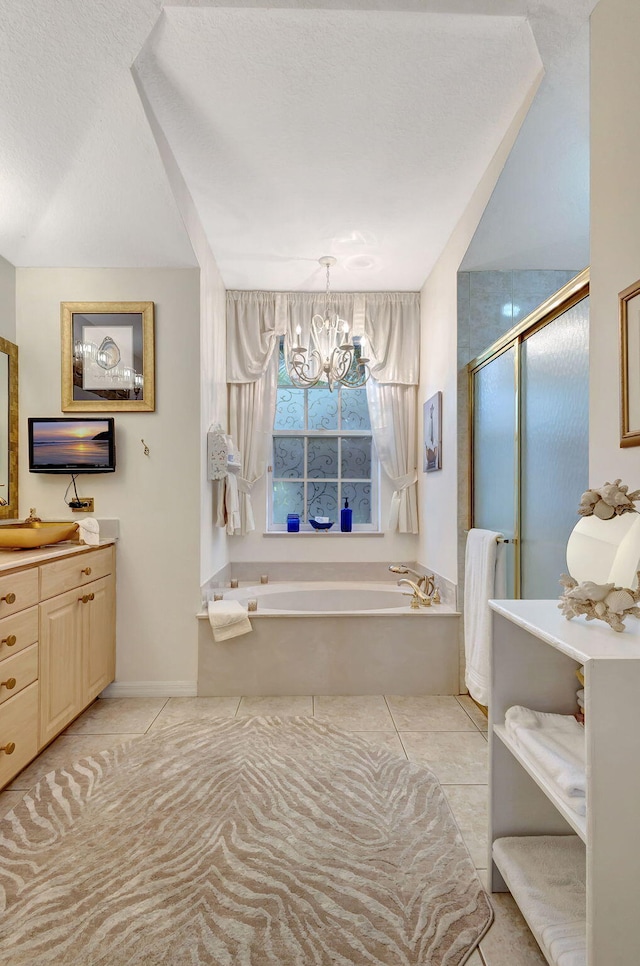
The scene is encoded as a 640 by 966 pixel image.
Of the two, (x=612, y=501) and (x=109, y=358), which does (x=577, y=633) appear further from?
(x=109, y=358)

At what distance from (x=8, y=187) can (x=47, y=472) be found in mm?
1390

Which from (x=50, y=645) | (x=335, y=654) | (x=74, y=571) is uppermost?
(x=74, y=571)

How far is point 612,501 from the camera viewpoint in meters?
1.26

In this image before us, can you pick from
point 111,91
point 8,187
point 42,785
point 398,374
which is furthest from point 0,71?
point 398,374

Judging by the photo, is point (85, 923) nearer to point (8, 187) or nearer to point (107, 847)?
point (107, 847)

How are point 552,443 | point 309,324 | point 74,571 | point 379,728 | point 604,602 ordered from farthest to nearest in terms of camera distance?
point 309,324, point 379,728, point 74,571, point 552,443, point 604,602

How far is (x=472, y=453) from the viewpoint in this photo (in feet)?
10.5

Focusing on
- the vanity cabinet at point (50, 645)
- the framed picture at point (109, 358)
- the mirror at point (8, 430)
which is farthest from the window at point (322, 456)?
the mirror at point (8, 430)

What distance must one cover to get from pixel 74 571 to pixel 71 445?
2.62 feet

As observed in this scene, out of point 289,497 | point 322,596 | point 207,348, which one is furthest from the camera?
point 289,497

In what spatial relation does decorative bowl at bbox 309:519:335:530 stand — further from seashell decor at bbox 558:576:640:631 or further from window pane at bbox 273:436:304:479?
seashell decor at bbox 558:576:640:631

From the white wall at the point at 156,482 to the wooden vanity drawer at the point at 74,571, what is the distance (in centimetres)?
18

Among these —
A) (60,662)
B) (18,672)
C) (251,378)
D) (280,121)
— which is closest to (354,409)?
(251,378)

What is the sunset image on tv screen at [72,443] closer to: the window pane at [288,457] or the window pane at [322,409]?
the window pane at [288,457]
